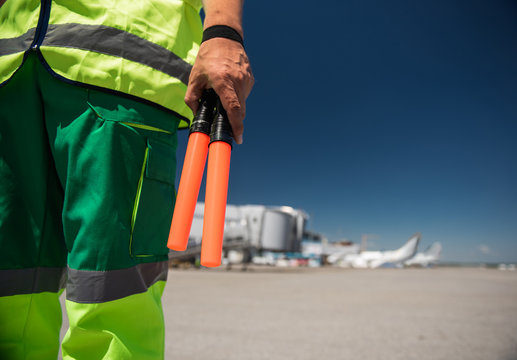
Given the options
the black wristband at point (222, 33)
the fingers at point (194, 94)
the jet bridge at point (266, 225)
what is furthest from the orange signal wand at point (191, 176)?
the jet bridge at point (266, 225)

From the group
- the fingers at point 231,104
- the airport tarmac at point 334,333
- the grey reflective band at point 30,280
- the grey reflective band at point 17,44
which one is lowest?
the airport tarmac at point 334,333

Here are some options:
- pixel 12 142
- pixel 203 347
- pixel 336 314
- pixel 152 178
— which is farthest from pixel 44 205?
pixel 336 314

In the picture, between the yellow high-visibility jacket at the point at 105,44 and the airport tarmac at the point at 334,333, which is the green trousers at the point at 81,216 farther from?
the airport tarmac at the point at 334,333

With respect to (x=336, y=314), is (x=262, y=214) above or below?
above

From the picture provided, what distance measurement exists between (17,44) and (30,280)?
26.7 inches

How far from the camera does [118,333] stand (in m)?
0.72

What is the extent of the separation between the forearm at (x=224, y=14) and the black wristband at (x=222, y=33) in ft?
0.06

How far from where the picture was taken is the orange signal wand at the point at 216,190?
59 cm

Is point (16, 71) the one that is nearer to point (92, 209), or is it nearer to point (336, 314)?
point (92, 209)

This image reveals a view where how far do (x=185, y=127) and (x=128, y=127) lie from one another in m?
0.28

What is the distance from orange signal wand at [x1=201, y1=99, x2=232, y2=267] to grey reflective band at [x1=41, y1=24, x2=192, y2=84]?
34cm

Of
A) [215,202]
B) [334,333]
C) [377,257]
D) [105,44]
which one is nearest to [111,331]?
[215,202]

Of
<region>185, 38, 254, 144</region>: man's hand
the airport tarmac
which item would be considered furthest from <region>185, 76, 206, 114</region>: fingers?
the airport tarmac

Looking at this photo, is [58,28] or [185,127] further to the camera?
[185,127]
